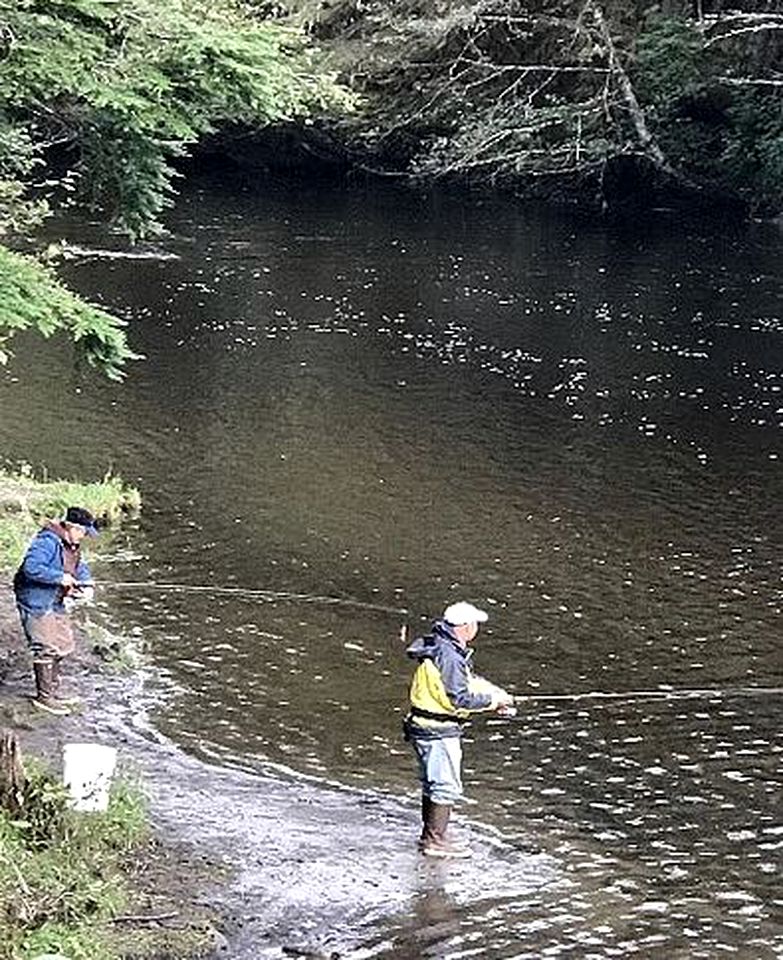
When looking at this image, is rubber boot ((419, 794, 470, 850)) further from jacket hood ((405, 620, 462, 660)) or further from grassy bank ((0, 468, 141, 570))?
grassy bank ((0, 468, 141, 570))

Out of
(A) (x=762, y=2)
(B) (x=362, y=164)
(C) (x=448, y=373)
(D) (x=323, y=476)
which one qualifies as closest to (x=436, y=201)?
(B) (x=362, y=164)

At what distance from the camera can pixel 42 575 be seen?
12609 mm

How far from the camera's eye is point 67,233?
38656 millimetres

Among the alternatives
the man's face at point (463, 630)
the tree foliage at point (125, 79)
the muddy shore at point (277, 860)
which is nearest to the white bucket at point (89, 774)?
the muddy shore at point (277, 860)

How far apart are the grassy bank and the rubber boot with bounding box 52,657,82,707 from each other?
3.40m

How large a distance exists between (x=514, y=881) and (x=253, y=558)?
756cm

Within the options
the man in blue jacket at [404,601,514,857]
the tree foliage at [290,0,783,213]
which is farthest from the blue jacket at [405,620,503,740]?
the tree foliage at [290,0,783,213]

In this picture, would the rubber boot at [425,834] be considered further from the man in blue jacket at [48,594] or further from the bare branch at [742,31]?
the bare branch at [742,31]

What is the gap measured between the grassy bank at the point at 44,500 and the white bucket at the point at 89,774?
20.7 ft

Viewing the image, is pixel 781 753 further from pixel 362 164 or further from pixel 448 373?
pixel 362 164

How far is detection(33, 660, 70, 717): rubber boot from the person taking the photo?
12742 millimetres

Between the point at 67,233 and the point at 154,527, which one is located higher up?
the point at 67,233

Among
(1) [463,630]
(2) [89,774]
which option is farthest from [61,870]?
(1) [463,630]

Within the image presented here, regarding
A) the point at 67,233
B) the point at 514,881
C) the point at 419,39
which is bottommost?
the point at 514,881
